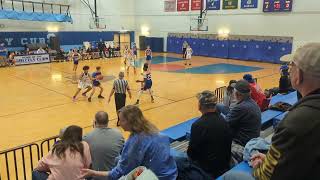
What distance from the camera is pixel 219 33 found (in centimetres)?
2866

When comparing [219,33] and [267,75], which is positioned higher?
[219,33]

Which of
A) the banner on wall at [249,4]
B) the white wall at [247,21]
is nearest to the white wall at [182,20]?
the white wall at [247,21]

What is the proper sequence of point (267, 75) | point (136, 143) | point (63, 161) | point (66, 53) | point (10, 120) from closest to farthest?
A: point (136, 143)
point (63, 161)
point (10, 120)
point (267, 75)
point (66, 53)

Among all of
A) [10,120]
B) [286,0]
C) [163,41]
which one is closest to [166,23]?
[163,41]

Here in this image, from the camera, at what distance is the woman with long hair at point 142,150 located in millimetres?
3314

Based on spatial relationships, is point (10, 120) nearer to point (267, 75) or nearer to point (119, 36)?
point (267, 75)

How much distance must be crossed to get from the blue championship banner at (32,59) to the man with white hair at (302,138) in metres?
24.5

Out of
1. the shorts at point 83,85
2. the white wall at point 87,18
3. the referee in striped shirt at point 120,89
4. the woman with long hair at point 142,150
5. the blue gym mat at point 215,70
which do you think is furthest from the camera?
the white wall at point 87,18

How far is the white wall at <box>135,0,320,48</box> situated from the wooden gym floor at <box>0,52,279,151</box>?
213 inches

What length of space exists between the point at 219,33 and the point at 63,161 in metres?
26.7

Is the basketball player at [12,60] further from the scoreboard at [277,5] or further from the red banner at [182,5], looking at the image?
the scoreboard at [277,5]

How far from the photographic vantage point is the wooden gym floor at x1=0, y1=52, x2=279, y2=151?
30.7ft

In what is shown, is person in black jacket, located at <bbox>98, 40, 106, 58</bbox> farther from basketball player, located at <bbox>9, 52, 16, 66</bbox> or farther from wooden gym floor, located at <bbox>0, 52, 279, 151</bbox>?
wooden gym floor, located at <bbox>0, 52, 279, 151</bbox>

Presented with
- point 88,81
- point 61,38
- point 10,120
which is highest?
point 61,38
